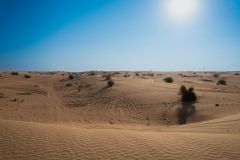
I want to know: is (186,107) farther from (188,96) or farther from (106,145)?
(106,145)

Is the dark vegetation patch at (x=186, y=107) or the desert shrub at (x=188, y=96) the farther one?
the desert shrub at (x=188, y=96)

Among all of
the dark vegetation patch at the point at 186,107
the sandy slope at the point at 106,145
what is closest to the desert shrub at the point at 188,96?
the dark vegetation patch at the point at 186,107

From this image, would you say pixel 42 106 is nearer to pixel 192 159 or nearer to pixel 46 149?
pixel 46 149

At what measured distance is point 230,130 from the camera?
8891mm

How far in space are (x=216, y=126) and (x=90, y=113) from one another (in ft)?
32.2

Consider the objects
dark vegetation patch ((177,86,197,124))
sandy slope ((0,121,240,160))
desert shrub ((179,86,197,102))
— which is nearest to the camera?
sandy slope ((0,121,240,160))

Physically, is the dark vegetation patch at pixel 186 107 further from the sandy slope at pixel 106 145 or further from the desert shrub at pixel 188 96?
the sandy slope at pixel 106 145

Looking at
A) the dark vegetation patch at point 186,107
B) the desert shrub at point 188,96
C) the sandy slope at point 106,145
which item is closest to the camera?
the sandy slope at point 106,145

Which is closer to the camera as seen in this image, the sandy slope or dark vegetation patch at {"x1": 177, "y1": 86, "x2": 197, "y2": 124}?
the sandy slope

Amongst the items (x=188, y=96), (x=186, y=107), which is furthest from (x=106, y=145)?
(x=188, y=96)

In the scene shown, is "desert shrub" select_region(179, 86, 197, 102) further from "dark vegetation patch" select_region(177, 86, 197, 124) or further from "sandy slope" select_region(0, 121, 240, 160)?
"sandy slope" select_region(0, 121, 240, 160)

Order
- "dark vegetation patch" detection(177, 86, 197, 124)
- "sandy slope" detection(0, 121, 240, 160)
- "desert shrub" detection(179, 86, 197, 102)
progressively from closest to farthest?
"sandy slope" detection(0, 121, 240, 160) → "dark vegetation patch" detection(177, 86, 197, 124) → "desert shrub" detection(179, 86, 197, 102)

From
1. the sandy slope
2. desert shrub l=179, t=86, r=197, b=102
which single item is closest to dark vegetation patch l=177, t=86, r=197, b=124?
desert shrub l=179, t=86, r=197, b=102

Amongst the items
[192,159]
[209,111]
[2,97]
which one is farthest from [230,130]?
[2,97]
